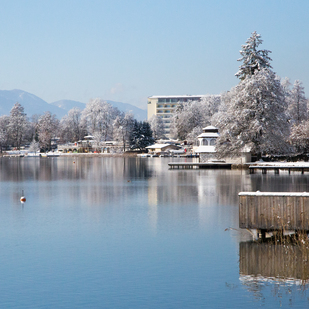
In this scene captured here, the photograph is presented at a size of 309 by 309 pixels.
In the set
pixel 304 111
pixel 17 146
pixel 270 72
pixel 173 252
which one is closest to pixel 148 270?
pixel 173 252

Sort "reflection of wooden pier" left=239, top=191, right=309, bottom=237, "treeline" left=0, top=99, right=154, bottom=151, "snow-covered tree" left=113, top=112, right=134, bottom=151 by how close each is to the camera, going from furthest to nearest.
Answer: "treeline" left=0, top=99, right=154, bottom=151 → "snow-covered tree" left=113, top=112, right=134, bottom=151 → "reflection of wooden pier" left=239, top=191, right=309, bottom=237

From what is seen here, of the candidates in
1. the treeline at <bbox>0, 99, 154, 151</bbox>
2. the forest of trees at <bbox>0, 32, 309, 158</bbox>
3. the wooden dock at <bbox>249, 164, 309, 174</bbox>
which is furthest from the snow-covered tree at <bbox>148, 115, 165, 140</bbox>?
the wooden dock at <bbox>249, 164, 309, 174</bbox>

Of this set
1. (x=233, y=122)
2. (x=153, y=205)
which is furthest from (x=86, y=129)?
(x=153, y=205)

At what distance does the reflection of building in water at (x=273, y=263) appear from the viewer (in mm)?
15695

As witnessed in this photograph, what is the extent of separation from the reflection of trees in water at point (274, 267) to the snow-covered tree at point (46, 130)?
154 metres

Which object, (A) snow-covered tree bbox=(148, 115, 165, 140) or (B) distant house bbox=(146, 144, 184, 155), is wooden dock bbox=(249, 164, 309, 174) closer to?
(B) distant house bbox=(146, 144, 184, 155)

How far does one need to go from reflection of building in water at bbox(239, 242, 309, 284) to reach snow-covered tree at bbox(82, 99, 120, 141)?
474 ft

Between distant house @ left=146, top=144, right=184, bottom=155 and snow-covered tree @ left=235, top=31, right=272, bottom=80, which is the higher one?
snow-covered tree @ left=235, top=31, right=272, bottom=80

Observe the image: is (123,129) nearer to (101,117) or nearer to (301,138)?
(101,117)

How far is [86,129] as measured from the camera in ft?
589

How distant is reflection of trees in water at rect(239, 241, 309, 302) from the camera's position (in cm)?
1476

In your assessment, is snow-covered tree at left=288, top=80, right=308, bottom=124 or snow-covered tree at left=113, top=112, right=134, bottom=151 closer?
snow-covered tree at left=288, top=80, right=308, bottom=124

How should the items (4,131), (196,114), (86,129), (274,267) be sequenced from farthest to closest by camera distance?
1. (86,129)
2. (4,131)
3. (196,114)
4. (274,267)

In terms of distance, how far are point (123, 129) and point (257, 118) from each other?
87.9 m
